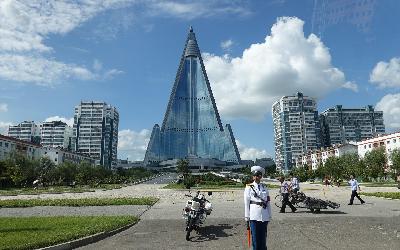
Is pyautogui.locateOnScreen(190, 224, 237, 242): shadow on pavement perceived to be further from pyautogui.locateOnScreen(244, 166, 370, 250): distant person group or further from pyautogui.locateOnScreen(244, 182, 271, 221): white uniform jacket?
pyautogui.locateOnScreen(244, 182, 271, 221): white uniform jacket

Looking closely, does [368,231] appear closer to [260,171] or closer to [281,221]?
[281,221]

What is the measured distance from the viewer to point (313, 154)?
183500mm

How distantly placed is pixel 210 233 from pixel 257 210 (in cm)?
540

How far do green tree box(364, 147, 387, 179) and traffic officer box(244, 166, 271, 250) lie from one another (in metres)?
79.7

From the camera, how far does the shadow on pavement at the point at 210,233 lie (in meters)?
12.4

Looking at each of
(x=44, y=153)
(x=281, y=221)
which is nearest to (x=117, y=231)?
(x=281, y=221)

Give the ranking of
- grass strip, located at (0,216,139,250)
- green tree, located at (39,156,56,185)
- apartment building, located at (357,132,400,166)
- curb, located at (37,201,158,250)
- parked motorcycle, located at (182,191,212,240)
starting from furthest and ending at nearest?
apartment building, located at (357,132,400,166), green tree, located at (39,156,56,185), parked motorcycle, located at (182,191,212,240), grass strip, located at (0,216,139,250), curb, located at (37,201,158,250)

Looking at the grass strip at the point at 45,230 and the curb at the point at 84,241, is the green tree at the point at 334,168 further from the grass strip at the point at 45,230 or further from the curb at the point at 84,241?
the curb at the point at 84,241

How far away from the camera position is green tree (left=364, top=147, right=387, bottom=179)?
3182 inches

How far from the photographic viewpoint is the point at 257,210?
27.3 ft

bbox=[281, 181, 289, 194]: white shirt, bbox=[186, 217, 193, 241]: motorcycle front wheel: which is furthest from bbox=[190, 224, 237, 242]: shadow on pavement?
bbox=[281, 181, 289, 194]: white shirt

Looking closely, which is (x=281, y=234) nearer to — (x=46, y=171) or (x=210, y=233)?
(x=210, y=233)

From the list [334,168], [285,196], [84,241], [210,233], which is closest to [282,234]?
[210,233]

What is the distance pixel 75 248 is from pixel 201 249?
3.62 meters
